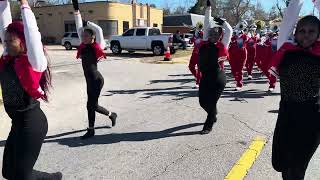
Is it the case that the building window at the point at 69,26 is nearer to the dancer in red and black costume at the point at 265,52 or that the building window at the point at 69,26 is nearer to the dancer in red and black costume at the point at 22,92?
the dancer in red and black costume at the point at 265,52

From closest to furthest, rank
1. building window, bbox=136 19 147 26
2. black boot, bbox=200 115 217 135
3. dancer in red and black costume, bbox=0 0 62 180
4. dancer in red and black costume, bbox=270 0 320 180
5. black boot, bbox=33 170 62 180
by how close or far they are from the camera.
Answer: dancer in red and black costume, bbox=270 0 320 180, dancer in red and black costume, bbox=0 0 62 180, black boot, bbox=33 170 62 180, black boot, bbox=200 115 217 135, building window, bbox=136 19 147 26

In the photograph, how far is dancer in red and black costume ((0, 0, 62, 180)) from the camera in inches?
147

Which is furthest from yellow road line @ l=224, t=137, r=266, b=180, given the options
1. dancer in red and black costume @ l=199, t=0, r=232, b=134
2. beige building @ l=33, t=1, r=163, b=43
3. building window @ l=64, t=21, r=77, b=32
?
building window @ l=64, t=21, r=77, b=32

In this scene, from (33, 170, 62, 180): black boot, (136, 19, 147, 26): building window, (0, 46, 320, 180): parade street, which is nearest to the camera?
(33, 170, 62, 180): black boot

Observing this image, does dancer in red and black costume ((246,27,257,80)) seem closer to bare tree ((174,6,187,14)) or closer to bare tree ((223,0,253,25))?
bare tree ((223,0,253,25))

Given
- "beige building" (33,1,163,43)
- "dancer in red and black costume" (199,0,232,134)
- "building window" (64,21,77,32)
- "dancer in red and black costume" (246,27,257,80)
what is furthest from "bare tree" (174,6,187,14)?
"dancer in red and black costume" (199,0,232,134)

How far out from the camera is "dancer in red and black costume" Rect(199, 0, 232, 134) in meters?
7.29

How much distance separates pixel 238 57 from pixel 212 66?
601 cm

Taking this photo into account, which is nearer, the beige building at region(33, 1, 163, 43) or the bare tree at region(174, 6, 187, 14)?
the beige building at region(33, 1, 163, 43)

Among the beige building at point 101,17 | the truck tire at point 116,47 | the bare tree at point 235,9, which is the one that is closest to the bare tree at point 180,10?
the bare tree at point 235,9

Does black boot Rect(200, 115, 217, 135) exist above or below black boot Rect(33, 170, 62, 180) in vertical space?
below

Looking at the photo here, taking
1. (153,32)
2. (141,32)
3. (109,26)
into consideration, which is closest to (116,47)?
(141,32)

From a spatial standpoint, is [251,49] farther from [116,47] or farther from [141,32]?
[116,47]

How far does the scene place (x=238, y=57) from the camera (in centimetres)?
1309
